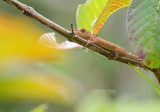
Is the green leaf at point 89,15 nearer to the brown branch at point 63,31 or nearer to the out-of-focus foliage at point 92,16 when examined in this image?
the out-of-focus foliage at point 92,16

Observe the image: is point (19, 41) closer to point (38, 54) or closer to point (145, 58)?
point (38, 54)

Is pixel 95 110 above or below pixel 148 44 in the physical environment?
above

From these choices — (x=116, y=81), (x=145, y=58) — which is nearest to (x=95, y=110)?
(x=145, y=58)

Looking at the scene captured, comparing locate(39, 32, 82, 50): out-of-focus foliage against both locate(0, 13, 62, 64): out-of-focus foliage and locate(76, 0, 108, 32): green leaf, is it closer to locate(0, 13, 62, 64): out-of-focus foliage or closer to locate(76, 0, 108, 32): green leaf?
locate(76, 0, 108, 32): green leaf

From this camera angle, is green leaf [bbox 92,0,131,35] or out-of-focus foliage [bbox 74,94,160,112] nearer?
green leaf [bbox 92,0,131,35]

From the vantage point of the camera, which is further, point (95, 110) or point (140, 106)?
point (140, 106)

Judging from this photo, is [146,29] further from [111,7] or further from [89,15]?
[89,15]

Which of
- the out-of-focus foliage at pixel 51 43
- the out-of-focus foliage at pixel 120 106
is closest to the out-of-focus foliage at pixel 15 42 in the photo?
the out-of-focus foliage at pixel 51 43

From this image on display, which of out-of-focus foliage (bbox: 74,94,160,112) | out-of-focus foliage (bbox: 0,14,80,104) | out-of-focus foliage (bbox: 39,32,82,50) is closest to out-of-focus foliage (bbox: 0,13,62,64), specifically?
out-of-focus foliage (bbox: 0,14,80,104)

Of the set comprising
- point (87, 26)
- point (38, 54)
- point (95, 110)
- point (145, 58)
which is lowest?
point (145, 58)
